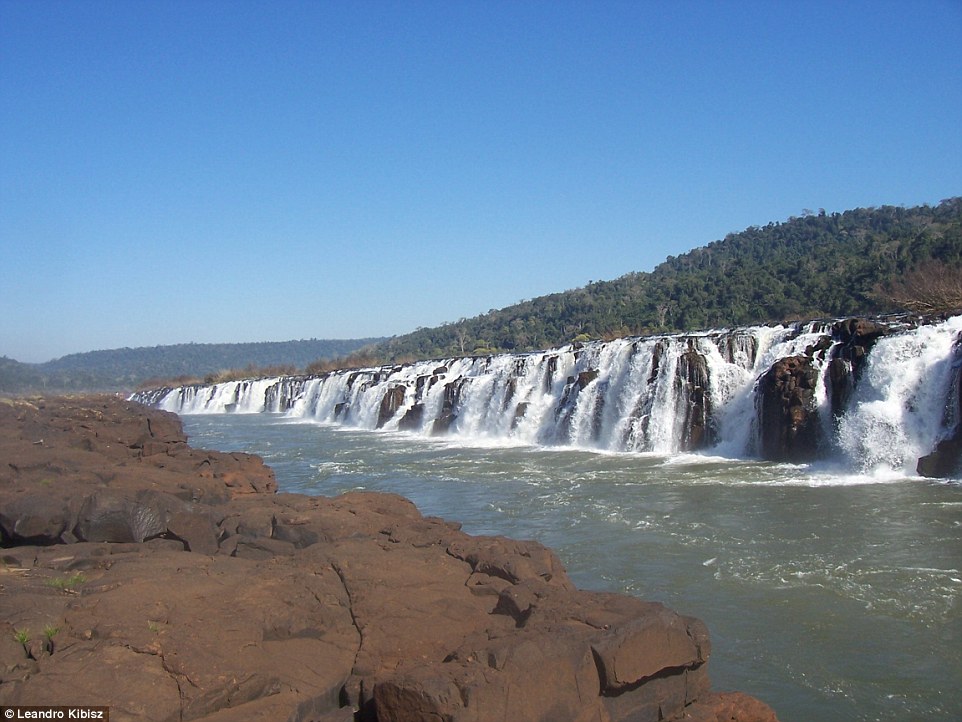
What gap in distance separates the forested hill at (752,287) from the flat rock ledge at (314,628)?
1385 inches

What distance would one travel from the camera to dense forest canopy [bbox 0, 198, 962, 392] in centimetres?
4019

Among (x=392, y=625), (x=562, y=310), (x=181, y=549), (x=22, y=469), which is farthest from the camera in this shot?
(x=562, y=310)

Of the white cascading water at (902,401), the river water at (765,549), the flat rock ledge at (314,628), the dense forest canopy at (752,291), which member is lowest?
the river water at (765,549)

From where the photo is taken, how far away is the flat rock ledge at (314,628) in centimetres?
442

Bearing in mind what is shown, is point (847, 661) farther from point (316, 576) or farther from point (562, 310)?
point (562, 310)

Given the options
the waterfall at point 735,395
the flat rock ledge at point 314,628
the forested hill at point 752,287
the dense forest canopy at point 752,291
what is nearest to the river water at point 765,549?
the waterfall at point 735,395

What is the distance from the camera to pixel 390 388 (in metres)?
34.5

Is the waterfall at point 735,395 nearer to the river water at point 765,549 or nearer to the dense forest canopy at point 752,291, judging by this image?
the river water at point 765,549

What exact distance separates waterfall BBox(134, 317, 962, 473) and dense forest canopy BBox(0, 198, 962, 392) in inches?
446

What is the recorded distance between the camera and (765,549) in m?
10.4

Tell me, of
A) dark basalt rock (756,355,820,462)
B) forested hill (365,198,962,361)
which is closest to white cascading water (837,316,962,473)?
dark basalt rock (756,355,820,462)

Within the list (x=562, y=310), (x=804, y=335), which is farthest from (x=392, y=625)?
(x=562, y=310)

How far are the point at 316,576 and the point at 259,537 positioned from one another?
7.15 ft

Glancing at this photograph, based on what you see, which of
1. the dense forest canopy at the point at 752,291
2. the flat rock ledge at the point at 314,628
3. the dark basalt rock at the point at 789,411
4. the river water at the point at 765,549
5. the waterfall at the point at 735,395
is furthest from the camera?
the dense forest canopy at the point at 752,291
